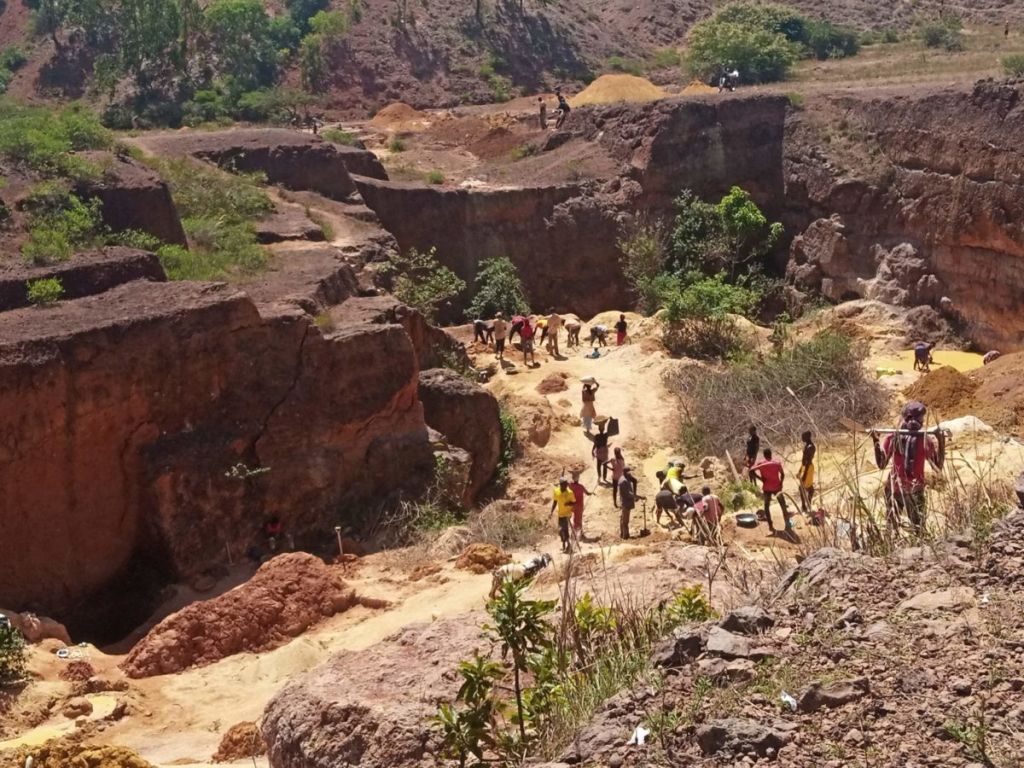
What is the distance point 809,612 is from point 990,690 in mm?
1013

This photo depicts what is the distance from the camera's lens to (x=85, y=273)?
13391 millimetres

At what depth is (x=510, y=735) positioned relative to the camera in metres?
5.76

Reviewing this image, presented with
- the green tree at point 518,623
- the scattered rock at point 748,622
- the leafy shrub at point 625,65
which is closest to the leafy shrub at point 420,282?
the green tree at point 518,623

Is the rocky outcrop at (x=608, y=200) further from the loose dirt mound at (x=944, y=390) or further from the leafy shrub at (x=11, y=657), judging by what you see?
the leafy shrub at (x=11, y=657)

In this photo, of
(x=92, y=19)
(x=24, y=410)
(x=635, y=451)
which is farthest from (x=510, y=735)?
(x=92, y=19)

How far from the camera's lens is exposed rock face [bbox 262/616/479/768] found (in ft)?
19.7

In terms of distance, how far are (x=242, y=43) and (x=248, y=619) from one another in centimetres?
3189

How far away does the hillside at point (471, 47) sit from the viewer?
39531 millimetres

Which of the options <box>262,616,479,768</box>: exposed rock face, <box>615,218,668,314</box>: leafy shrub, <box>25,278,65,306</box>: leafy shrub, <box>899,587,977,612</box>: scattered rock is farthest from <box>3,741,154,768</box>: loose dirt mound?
<box>615,218,668,314</box>: leafy shrub

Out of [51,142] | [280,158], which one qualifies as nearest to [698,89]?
[280,158]

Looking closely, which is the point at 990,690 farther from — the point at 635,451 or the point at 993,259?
the point at 993,259

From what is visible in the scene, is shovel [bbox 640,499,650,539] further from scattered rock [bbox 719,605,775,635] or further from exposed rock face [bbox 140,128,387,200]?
exposed rock face [bbox 140,128,387,200]

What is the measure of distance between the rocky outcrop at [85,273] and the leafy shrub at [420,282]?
17.1 ft

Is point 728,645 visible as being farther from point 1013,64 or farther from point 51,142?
point 1013,64
